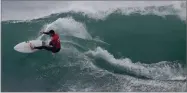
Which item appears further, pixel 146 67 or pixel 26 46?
pixel 146 67

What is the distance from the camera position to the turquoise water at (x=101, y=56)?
243 inches

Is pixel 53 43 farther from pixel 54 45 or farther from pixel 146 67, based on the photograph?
pixel 146 67

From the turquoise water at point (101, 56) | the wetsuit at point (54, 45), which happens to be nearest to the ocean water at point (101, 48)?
the turquoise water at point (101, 56)

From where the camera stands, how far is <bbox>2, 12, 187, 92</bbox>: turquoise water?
20.3 ft

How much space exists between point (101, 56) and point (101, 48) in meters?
0.14

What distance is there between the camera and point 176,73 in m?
6.37

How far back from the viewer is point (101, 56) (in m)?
6.45

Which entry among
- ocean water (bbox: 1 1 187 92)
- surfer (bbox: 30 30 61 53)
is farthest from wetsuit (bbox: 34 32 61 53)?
ocean water (bbox: 1 1 187 92)

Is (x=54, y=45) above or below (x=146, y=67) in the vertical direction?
above

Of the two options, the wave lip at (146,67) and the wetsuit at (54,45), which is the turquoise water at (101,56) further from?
the wetsuit at (54,45)

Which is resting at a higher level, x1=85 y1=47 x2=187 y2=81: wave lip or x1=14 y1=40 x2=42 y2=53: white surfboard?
x1=14 y1=40 x2=42 y2=53: white surfboard

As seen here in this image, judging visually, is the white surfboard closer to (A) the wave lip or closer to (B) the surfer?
(B) the surfer

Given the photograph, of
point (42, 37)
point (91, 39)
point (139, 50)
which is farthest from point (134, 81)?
point (42, 37)

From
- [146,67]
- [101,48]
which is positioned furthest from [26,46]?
[146,67]
